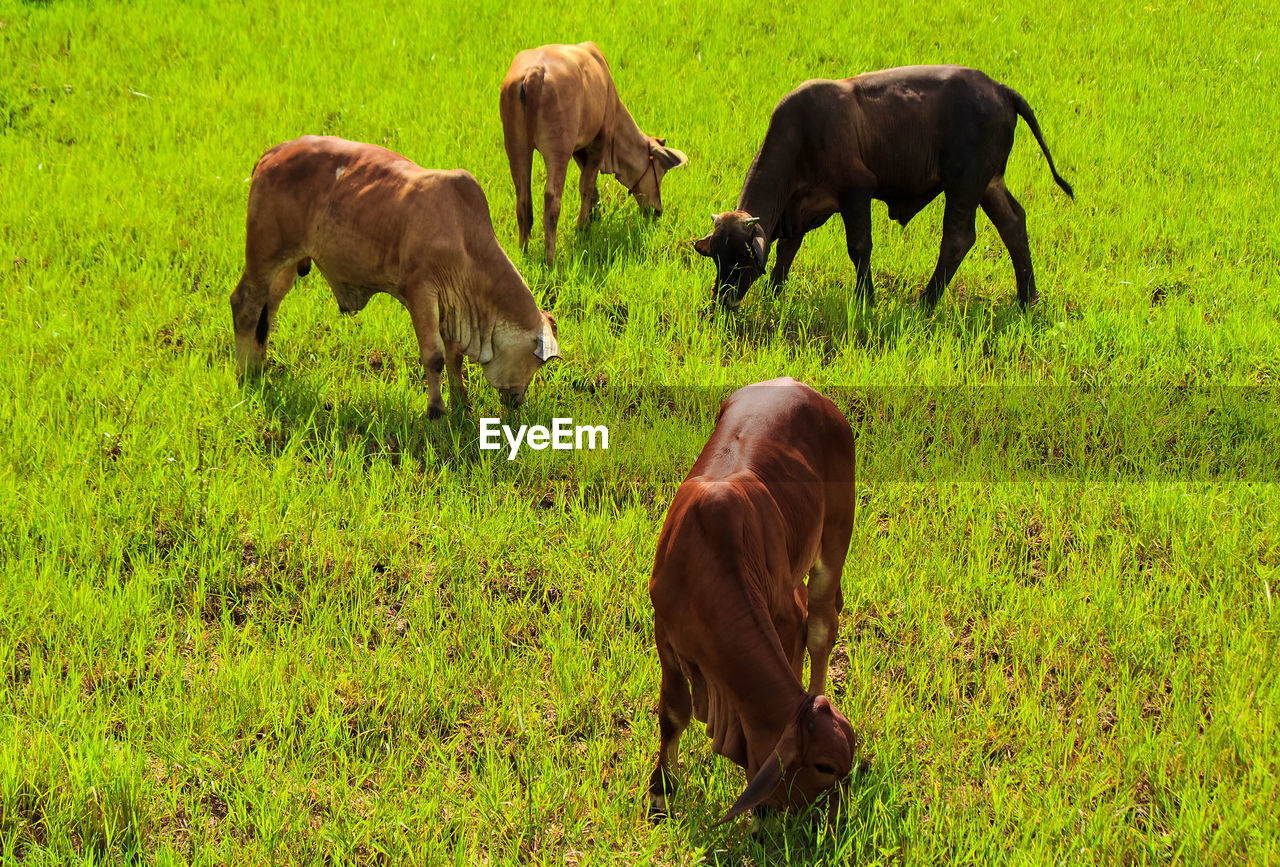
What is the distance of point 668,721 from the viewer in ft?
11.5

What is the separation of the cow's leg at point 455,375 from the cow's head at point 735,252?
80.8 inches

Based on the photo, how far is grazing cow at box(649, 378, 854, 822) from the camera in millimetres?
3027

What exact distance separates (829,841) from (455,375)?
149 inches

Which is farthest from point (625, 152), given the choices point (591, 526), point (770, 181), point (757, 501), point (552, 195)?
point (757, 501)

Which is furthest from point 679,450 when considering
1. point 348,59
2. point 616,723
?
point 348,59

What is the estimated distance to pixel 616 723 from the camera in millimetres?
4188

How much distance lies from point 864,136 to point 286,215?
407 cm

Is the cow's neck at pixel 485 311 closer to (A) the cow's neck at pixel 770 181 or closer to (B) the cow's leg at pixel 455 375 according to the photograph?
(B) the cow's leg at pixel 455 375

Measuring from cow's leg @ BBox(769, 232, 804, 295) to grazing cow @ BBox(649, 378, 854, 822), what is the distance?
411cm

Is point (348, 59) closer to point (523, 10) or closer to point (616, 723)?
point (523, 10)

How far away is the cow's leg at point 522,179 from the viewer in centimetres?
827

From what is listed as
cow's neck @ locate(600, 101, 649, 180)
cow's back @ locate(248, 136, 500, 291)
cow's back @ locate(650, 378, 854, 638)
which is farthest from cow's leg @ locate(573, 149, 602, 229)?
cow's back @ locate(650, 378, 854, 638)

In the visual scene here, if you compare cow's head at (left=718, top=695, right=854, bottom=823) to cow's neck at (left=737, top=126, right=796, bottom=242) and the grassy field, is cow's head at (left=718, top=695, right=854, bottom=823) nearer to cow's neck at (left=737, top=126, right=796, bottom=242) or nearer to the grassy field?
the grassy field

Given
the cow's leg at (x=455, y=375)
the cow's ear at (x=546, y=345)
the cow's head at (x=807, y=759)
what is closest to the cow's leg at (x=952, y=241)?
the cow's ear at (x=546, y=345)
